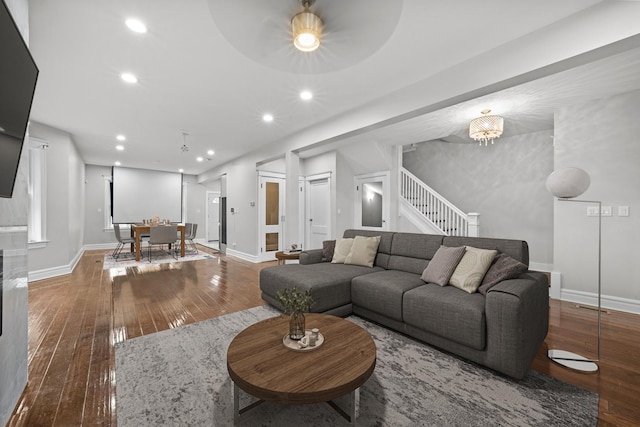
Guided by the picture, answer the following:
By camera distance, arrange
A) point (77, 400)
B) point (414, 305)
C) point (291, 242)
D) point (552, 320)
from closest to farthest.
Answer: point (77, 400), point (414, 305), point (552, 320), point (291, 242)

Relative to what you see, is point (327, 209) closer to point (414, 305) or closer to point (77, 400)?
point (414, 305)

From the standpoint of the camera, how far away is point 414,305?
227cm

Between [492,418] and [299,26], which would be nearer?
[492,418]

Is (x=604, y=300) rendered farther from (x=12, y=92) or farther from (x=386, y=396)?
(x=12, y=92)

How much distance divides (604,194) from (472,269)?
251 centimetres

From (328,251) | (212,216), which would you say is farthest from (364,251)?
(212,216)

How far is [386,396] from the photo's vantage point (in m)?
1.65

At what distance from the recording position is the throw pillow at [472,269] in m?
2.30

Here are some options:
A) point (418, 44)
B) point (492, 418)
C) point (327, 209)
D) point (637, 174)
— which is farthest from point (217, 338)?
point (637, 174)

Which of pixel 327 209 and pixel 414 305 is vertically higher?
pixel 327 209

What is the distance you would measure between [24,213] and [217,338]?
1693 mm

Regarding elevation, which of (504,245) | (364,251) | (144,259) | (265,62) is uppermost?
(265,62)

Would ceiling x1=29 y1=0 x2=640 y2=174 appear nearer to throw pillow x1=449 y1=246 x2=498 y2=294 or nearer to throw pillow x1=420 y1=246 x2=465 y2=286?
throw pillow x1=420 y1=246 x2=465 y2=286

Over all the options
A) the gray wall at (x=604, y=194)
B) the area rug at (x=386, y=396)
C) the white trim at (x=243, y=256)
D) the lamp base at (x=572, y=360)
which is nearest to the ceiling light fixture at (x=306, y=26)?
the area rug at (x=386, y=396)
